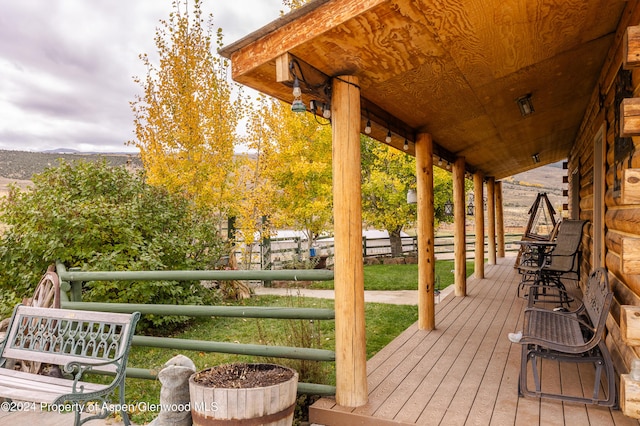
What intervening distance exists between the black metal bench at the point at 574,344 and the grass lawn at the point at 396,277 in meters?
5.16

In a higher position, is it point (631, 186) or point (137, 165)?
point (137, 165)

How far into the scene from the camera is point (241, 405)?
7.60 ft

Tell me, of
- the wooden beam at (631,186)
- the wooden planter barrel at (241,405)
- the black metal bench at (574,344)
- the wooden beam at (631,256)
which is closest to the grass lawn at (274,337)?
the wooden planter barrel at (241,405)

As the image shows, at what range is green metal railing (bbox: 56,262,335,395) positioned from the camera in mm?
3021

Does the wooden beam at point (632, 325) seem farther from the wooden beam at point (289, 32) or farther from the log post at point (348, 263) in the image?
the wooden beam at point (289, 32)

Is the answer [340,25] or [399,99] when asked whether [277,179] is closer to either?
[399,99]

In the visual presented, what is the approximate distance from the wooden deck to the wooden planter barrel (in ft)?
2.08

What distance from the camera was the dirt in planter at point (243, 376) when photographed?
251cm

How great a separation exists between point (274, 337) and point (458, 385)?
72.0 inches

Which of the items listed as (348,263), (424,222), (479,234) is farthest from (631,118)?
(479,234)

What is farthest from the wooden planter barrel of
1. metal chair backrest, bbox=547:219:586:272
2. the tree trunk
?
the tree trunk

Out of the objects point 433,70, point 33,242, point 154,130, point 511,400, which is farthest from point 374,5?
point 154,130

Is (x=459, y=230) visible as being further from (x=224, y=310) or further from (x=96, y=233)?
(x=96, y=233)

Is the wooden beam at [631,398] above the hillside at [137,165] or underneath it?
underneath
